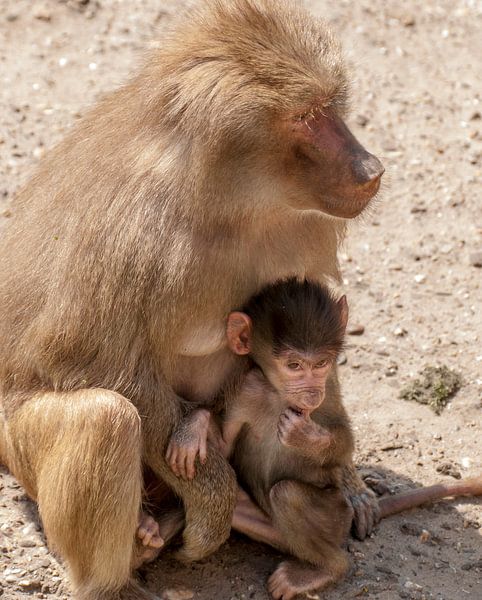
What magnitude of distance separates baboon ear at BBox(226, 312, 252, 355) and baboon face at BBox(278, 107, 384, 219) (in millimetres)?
557

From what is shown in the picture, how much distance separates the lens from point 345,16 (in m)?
8.27

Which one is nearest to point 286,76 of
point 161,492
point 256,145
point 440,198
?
point 256,145

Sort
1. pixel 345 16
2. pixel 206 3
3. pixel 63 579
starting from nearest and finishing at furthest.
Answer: pixel 206 3
pixel 63 579
pixel 345 16

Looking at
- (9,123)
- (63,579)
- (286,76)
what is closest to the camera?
(286,76)

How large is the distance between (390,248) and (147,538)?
2.81m

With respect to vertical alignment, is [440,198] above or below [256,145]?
below

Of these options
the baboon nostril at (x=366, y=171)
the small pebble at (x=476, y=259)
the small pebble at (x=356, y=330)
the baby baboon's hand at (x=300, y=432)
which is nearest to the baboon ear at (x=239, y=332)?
the baby baboon's hand at (x=300, y=432)

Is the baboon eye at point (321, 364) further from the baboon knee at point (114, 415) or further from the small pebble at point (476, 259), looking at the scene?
the small pebble at point (476, 259)

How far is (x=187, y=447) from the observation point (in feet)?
14.4

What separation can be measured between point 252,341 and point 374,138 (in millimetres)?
3212

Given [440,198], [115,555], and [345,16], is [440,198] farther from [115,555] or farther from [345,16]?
[115,555]

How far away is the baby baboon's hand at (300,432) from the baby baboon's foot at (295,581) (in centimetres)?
52

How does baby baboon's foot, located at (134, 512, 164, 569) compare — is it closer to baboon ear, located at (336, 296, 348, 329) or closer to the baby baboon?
the baby baboon

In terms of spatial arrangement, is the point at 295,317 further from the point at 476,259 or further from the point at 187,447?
the point at 476,259
